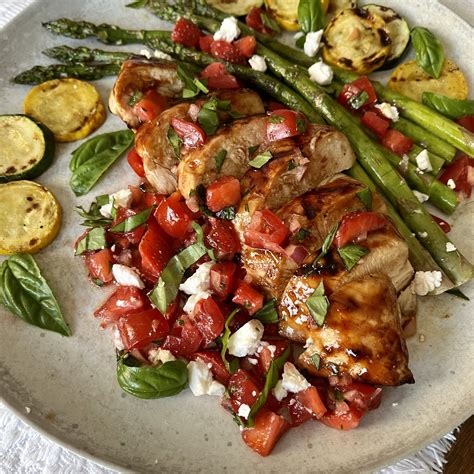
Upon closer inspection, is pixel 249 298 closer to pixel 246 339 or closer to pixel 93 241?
pixel 246 339

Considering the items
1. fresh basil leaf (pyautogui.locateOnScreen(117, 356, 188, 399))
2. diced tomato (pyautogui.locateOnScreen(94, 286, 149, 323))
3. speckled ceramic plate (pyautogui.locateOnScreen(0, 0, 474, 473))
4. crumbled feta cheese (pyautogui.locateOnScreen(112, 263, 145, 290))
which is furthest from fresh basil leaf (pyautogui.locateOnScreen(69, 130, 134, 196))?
fresh basil leaf (pyautogui.locateOnScreen(117, 356, 188, 399))

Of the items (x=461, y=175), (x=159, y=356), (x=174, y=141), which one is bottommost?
(x=159, y=356)

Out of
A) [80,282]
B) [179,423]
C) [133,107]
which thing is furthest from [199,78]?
[179,423]

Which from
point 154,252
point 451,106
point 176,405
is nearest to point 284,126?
point 154,252

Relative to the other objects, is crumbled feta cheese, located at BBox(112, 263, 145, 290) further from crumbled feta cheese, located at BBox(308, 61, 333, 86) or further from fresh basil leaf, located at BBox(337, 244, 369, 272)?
crumbled feta cheese, located at BBox(308, 61, 333, 86)

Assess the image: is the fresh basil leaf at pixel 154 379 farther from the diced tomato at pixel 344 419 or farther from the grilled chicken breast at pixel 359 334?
the diced tomato at pixel 344 419

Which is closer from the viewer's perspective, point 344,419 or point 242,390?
point 344,419
